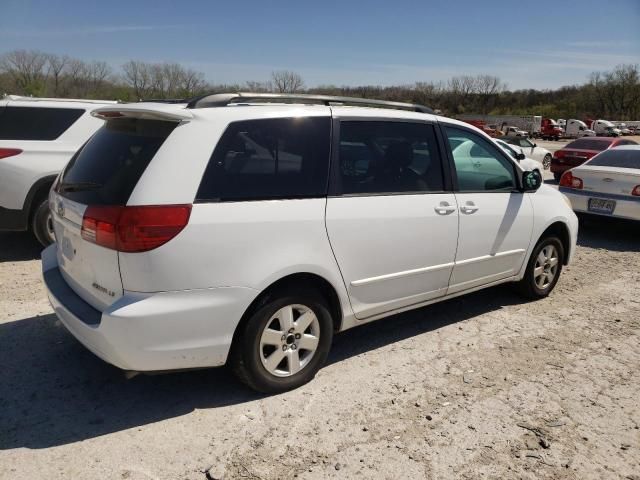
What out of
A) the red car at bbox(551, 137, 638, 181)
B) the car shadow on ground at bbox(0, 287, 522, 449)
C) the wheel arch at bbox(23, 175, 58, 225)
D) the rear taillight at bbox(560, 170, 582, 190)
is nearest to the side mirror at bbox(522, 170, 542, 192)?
the car shadow on ground at bbox(0, 287, 522, 449)

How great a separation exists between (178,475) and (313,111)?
2243mm

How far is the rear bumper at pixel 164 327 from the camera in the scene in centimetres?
261

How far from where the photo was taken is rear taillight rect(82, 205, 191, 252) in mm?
2581

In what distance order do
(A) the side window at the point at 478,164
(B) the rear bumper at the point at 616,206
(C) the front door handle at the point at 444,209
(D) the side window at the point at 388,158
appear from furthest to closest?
(B) the rear bumper at the point at 616,206, (A) the side window at the point at 478,164, (C) the front door handle at the point at 444,209, (D) the side window at the point at 388,158

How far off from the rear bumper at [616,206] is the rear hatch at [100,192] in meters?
Answer: 7.41

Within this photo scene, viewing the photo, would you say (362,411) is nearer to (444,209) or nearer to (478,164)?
(444,209)

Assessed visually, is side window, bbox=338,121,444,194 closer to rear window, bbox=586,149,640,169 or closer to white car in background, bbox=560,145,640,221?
white car in background, bbox=560,145,640,221

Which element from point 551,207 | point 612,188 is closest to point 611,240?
point 612,188

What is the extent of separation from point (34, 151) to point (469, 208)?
4.82 m

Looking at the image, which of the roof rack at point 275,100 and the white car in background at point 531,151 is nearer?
the roof rack at point 275,100

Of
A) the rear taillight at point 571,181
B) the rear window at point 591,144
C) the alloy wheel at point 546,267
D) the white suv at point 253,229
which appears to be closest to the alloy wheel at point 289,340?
the white suv at point 253,229

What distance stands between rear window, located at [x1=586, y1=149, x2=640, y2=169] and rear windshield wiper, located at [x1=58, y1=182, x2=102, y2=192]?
833 cm

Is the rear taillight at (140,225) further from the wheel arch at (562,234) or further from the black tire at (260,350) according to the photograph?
the wheel arch at (562,234)

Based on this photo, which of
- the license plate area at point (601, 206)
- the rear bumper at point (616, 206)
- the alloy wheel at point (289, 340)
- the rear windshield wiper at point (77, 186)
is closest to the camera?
the rear windshield wiper at point (77, 186)
